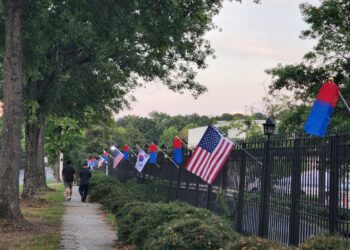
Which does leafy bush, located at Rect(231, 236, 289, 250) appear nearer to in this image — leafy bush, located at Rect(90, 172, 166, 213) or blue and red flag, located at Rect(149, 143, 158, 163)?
leafy bush, located at Rect(90, 172, 166, 213)

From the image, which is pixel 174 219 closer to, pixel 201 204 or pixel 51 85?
pixel 201 204

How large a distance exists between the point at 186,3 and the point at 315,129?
22.1ft

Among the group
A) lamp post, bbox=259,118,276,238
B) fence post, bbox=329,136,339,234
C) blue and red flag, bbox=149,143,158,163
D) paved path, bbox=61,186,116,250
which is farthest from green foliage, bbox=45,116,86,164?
fence post, bbox=329,136,339,234

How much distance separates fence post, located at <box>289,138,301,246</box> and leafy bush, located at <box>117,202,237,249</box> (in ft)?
3.57

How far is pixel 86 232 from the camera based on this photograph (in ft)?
42.6

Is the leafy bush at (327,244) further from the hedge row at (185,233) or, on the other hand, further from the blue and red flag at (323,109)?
the blue and red flag at (323,109)

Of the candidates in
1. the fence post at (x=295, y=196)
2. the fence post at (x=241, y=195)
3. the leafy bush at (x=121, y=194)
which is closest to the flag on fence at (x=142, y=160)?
the leafy bush at (x=121, y=194)

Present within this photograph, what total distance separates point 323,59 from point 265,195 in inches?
492

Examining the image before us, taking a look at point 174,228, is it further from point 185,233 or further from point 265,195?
point 265,195

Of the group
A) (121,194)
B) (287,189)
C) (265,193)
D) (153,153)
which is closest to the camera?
(287,189)

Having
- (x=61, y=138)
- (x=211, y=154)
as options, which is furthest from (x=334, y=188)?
(x=61, y=138)

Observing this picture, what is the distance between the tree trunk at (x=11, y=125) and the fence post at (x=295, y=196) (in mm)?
6607

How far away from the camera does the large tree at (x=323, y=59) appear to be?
20359 millimetres

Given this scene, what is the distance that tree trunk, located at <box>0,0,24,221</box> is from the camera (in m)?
12.4
